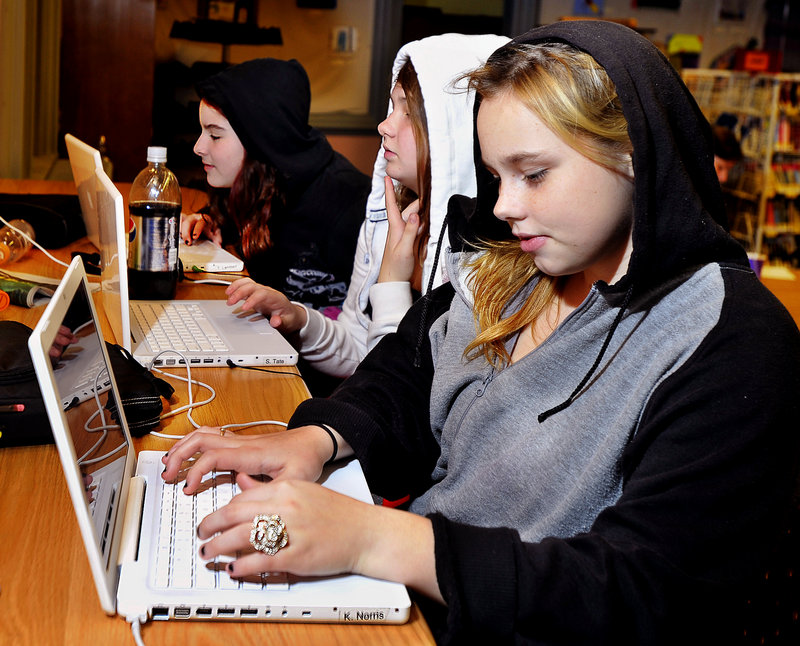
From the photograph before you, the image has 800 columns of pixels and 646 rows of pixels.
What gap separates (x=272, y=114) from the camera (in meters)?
2.29

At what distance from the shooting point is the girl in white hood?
5.44ft

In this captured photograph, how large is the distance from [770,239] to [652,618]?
6.16 meters

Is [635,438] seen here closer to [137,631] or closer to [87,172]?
[137,631]

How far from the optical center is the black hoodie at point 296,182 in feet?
7.52

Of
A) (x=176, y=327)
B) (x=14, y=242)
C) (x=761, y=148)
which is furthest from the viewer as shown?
(x=761, y=148)

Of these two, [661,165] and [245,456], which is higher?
[661,165]

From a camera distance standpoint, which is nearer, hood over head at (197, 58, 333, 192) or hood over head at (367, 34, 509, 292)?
hood over head at (367, 34, 509, 292)

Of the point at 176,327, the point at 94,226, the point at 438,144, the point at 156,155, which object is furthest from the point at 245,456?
the point at 94,226

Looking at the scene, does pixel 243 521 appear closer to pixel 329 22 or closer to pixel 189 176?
pixel 189 176

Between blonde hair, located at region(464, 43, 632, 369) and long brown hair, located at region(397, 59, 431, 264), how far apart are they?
2.01ft

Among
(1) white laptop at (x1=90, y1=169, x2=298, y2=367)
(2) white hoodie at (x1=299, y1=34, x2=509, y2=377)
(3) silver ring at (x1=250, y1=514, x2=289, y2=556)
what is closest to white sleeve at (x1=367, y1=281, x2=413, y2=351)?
(2) white hoodie at (x1=299, y1=34, x2=509, y2=377)

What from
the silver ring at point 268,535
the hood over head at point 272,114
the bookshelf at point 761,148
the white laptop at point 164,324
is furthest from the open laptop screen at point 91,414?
the bookshelf at point 761,148

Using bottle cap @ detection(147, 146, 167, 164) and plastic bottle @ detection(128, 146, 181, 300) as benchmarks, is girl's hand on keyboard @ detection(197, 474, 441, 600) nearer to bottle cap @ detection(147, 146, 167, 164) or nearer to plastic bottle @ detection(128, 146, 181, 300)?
plastic bottle @ detection(128, 146, 181, 300)

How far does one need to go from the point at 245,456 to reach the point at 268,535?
8.4 inches
